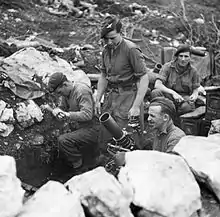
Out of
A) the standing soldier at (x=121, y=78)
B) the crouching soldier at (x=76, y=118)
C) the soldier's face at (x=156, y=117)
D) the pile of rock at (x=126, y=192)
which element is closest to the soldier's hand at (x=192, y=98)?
the standing soldier at (x=121, y=78)

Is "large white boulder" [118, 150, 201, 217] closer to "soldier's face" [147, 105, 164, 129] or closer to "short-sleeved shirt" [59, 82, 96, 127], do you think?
"soldier's face" [147, 105, 164, 129]

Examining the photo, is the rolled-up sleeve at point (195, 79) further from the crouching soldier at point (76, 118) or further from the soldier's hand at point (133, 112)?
the crouching soldier at point (76, 118)

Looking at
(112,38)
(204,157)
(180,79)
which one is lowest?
(180,79)

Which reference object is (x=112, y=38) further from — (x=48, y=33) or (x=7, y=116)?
(x=48, y=33)

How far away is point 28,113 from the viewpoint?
6.04m

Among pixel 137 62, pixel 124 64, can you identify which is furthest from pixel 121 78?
pixel 137 62

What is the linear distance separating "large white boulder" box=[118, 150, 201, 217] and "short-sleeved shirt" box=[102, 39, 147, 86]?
2.23 m

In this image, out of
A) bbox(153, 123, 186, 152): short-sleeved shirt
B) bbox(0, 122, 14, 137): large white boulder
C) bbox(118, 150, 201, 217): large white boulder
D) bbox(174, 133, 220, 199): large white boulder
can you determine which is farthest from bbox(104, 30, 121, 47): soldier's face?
bbox(118, 150, 201, 217): large white boulder

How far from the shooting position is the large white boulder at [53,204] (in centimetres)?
262

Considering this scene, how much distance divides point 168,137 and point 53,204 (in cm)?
167

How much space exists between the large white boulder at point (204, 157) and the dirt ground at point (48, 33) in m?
2.33

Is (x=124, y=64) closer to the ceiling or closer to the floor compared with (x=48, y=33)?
closer to the ceiling

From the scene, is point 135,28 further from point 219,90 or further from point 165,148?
point 165,148

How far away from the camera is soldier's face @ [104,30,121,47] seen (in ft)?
16.0
